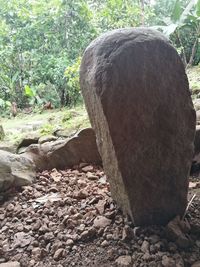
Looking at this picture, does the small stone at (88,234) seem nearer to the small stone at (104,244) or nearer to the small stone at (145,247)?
the small stone at (104,244)

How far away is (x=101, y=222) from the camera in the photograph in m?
1.53

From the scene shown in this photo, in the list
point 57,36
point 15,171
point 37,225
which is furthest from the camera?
point 57,36

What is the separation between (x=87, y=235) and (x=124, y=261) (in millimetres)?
237

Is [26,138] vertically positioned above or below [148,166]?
below

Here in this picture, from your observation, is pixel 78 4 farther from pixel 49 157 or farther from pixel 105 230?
pixel 105 230

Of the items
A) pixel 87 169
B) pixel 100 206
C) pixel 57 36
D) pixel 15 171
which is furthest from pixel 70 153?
pixel 57 36

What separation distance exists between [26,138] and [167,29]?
1997 mm

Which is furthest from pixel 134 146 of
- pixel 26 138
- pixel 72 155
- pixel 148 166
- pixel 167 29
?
pixel 167 29

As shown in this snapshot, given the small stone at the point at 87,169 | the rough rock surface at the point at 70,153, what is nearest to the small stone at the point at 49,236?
the small stone at the point at 87,169

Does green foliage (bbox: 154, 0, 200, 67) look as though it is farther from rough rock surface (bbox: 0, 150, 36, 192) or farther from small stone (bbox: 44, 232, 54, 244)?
small stone (bbox: 44, 232, 54, 244)

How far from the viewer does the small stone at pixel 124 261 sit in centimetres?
127

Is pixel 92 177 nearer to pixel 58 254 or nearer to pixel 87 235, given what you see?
pixel 87 235

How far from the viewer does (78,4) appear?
3.83 m

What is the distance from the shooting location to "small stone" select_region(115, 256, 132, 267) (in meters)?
1.27
